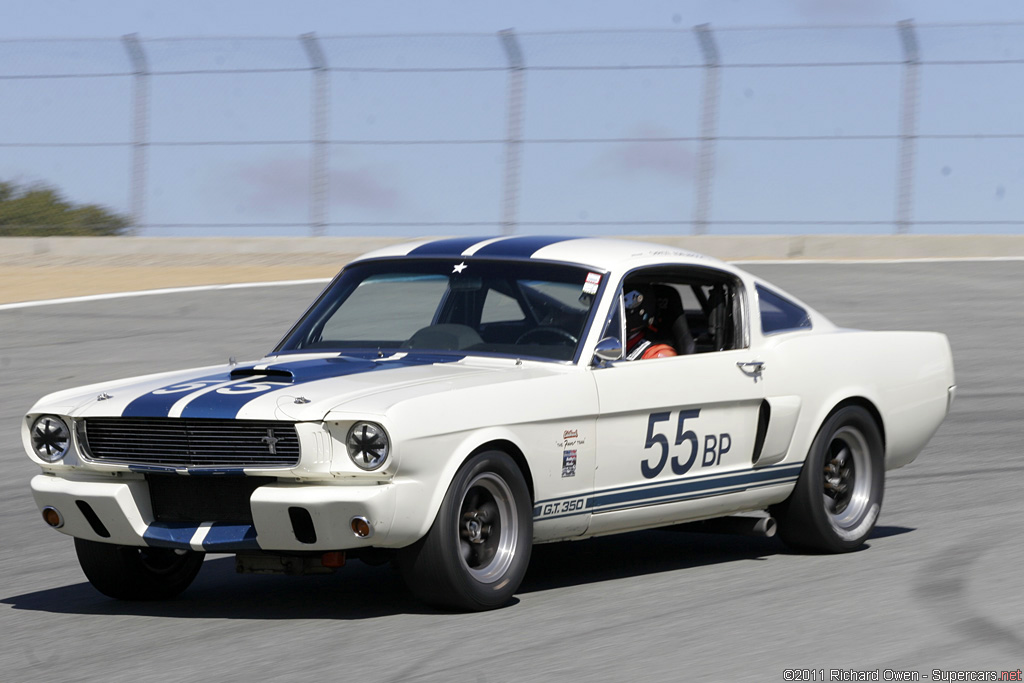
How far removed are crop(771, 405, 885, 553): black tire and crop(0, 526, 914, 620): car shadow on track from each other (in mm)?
231

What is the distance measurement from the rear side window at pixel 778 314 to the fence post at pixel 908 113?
13966 millimetres

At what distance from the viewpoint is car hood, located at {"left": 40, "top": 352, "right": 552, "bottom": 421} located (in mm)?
6000

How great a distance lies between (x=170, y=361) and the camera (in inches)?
598

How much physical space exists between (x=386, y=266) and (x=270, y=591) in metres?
1.68

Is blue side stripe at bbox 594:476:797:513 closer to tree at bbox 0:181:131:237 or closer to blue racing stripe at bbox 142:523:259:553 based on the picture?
blue racing stripe at bbox 142:523:259:553

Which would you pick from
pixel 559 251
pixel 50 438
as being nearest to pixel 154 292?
pixel 559 251

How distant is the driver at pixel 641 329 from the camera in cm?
748

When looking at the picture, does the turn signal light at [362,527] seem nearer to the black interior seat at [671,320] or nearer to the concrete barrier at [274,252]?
the black interior seat at [671,320]

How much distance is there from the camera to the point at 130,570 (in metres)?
6.68

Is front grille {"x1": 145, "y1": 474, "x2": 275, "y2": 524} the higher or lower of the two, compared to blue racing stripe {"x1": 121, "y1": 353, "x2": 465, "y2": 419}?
lower

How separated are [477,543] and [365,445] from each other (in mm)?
699

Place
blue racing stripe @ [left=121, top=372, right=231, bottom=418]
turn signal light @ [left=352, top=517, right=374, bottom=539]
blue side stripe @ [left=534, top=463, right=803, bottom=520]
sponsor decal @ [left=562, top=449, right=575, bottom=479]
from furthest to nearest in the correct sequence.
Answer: blue side stripe @ [left=534, top=463, right=803, bottom=520], sponsor decal @ [left=562, top=449, right=575, bottom=479], blue racing stripe @ [left=121, top=372, right=231, bottom=418], turn signal light @ [left=352, top=517, right=374, bottom=539]

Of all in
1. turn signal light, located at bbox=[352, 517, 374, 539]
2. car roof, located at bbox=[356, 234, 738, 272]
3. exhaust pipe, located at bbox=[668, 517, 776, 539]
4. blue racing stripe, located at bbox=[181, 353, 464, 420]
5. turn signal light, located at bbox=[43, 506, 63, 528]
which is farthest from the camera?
exhaust pipe, located at bbox=[668, 517, 776, 539]

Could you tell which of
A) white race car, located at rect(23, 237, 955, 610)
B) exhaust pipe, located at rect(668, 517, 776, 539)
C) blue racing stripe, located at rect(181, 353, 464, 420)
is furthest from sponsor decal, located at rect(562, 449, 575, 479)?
exhaust pipe, located at rect(668, 517, 776, 539)
